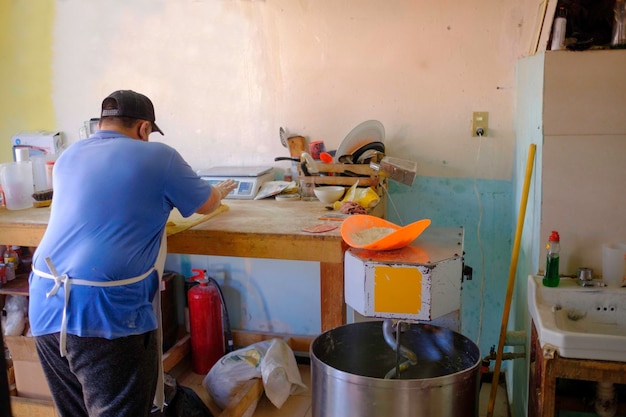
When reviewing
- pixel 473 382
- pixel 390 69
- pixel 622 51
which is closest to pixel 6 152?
pixel 390 69

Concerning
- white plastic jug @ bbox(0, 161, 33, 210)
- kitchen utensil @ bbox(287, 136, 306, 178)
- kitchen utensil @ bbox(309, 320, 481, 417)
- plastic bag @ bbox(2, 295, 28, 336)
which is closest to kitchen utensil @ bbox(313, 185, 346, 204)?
kitchen utensil @ bbox(287, 136, 306, 178)

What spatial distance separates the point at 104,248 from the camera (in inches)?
69.2

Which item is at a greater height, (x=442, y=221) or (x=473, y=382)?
(x=442, y=221)

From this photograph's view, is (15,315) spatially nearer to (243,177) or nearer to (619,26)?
(243,177)

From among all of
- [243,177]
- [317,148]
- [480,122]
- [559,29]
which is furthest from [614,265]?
[243,177]

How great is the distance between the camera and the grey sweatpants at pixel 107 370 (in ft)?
5.87

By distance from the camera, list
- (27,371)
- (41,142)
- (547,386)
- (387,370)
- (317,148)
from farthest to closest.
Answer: (41,142) → (317,148) → (27,371) → (387,370) → (547,386)

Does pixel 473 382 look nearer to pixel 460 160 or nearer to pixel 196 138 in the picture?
pixel 460 160

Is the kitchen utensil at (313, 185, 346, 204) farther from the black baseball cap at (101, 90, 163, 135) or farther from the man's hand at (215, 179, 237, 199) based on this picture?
the black baseball cap at (101, 90, 163, 135)

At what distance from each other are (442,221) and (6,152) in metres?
2.58

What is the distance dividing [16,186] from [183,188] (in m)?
1.10

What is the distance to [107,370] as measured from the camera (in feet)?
5.92

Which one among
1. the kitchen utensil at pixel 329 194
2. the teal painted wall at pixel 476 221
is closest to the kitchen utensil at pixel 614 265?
the teal painted wall at pixel 476 221

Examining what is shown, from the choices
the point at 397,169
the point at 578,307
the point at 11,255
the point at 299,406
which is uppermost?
the point at 397,169
